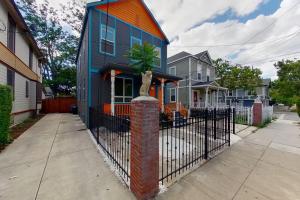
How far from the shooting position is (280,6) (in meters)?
9.57

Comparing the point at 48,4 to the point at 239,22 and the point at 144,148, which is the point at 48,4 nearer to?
the point at 239,22

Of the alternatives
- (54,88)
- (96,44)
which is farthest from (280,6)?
(54,88)

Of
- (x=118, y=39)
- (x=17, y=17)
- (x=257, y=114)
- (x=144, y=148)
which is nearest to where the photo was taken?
(x=144, y=148)

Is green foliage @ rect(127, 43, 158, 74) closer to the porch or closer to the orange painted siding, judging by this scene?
the orange painted siding

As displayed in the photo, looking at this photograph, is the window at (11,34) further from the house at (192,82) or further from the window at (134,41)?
the house at (192,82)

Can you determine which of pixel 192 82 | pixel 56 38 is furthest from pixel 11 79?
pixel 56 38

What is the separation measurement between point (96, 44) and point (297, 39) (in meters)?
15.5

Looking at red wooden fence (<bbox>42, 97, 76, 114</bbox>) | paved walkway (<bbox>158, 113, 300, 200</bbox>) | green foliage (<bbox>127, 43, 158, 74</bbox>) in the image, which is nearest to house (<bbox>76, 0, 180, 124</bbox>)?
green foliage (<bbox>127, 43, 158, 74</bbox>)

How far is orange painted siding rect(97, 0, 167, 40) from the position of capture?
1076 cm

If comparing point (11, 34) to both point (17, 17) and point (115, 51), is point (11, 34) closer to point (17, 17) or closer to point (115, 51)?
point (17, 17)

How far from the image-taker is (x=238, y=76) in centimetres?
2230

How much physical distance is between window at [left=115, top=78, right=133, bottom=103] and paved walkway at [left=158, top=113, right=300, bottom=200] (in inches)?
296

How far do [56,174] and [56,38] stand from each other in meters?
27.3

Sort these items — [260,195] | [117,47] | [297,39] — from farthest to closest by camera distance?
[297,39] < [117,47] < [260,195]
